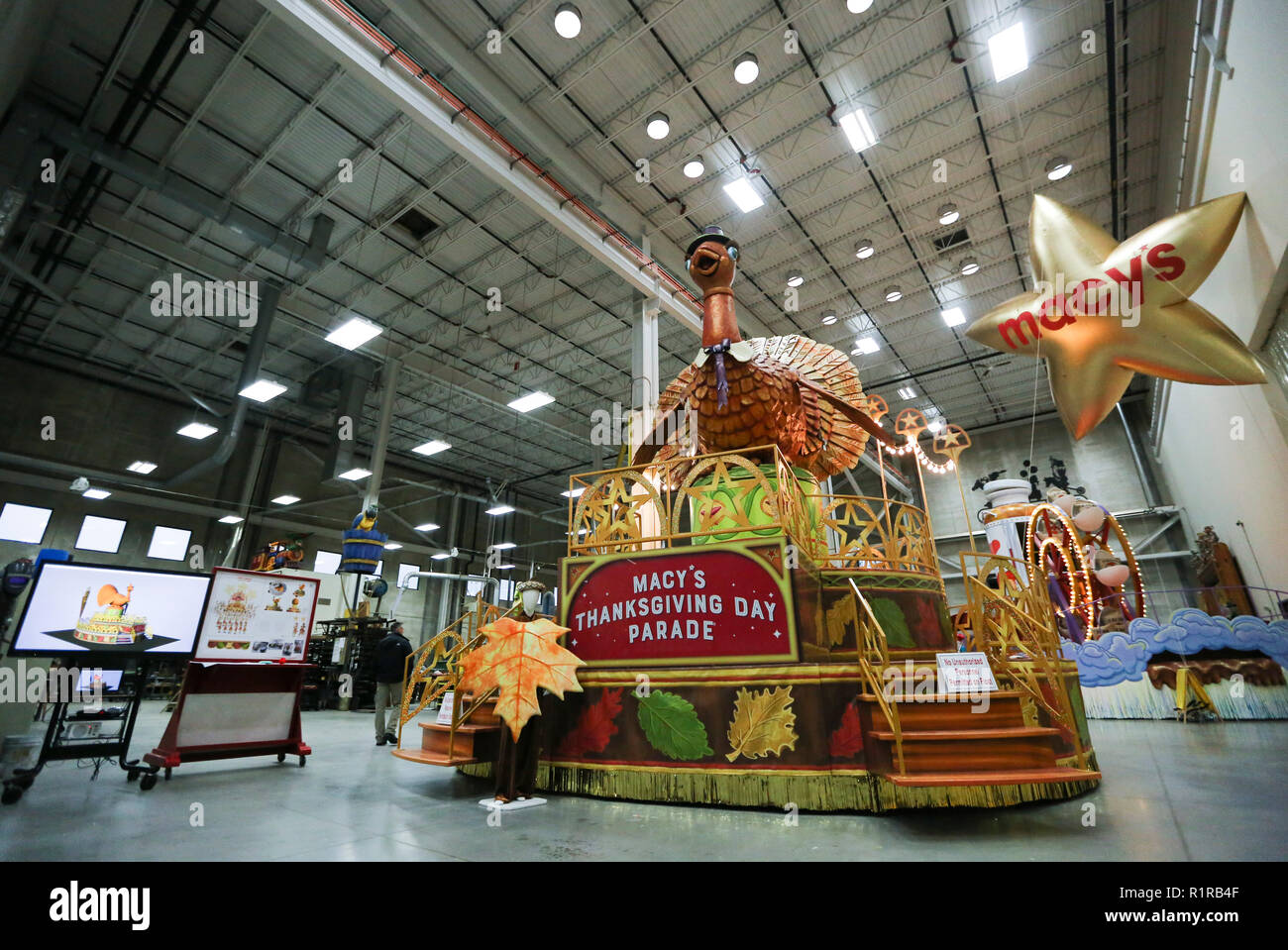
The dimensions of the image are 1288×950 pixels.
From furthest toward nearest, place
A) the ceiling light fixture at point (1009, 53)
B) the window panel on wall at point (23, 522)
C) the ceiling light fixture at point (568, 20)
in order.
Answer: the window panel on wall at point (23, 522) → the ceiling light fixture at point (1009, 53) → the ceiling light fixture at point (568, 20)

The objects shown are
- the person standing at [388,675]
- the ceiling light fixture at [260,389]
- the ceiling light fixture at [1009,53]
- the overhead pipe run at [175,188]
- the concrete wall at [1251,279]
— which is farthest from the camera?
the ceiling light fixture at [260,389]

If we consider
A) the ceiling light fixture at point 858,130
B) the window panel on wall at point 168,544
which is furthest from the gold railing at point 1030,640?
the window panel on wall at point 168,544

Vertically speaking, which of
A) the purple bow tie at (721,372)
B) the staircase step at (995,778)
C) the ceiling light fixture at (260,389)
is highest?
the ceiling light fixture at (260,389)

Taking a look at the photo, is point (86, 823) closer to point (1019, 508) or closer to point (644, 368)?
point (644, 368)

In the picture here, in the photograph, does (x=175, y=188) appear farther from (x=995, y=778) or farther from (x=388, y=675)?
(x=995, y=778)

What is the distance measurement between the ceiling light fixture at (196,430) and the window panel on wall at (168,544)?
2.97m

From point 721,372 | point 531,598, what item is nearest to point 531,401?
point 721,372

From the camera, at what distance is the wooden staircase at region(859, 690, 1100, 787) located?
3375 mm

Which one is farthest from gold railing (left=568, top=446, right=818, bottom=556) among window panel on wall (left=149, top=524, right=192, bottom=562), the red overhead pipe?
window panel on wall (left=149, top=524, right=192, bottom=562)

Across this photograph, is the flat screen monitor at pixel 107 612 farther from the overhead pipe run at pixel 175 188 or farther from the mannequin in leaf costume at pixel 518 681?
the overhead pipe run at pixel 175 188

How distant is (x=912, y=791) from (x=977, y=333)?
15.5 feet

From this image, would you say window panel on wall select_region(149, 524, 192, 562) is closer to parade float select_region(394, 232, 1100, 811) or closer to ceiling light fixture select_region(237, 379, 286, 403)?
ceiling light fixture select_region(237, 379, 286, 403)

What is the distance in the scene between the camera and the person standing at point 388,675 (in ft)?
26.3

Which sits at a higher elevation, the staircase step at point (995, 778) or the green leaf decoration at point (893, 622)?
the green leaf decoration at point (893, 622)
